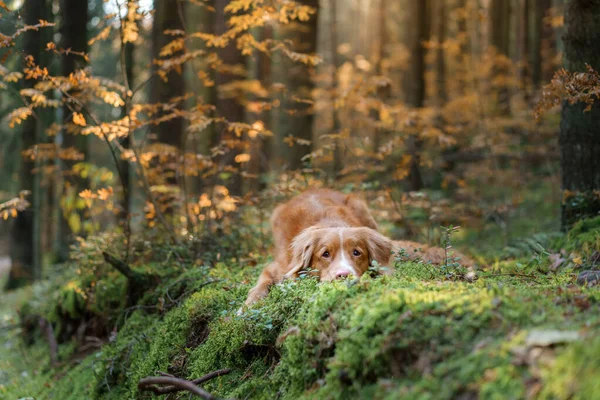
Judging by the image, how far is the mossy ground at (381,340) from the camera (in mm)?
2094

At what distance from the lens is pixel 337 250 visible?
15.4 feet

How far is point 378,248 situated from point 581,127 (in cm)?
262

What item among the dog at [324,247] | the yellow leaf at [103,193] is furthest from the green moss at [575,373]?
the yellow leaf at [103,193]

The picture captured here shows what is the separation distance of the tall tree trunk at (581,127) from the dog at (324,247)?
149 cm

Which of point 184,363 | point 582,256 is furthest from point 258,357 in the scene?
point 582,256

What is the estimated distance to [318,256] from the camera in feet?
15.5

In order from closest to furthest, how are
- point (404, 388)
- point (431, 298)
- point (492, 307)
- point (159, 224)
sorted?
point (404, 388) < point (492, 307) < point (431, 298) < point (159, 224)

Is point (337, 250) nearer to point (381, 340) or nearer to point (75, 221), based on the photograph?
point (381, 340)


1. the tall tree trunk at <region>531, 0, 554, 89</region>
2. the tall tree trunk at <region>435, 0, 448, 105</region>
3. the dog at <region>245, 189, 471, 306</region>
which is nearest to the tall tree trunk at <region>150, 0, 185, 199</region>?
the dog at <region>245, 189, 471, 306</region>

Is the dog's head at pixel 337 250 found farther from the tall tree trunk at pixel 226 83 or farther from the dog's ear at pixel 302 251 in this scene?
the tall tree trunk at pixel 226 83

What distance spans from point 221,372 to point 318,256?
1386 mm

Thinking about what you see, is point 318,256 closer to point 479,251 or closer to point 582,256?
point 582,256

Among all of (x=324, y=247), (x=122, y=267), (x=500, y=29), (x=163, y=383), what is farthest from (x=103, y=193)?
(x=500, y=29)

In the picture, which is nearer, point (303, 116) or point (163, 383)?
point (163, 383)
